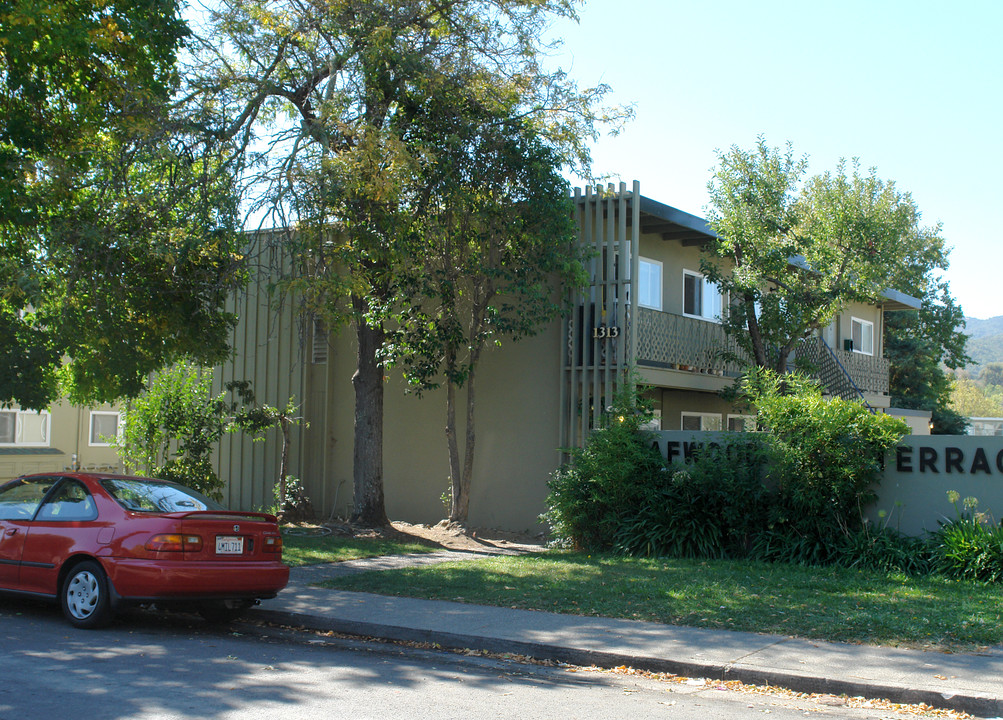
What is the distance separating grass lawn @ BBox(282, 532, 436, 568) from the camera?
1345cm

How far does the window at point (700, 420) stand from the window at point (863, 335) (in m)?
7.37

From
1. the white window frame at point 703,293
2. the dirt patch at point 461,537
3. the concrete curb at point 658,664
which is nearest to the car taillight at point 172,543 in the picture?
the concrete curb at point 658,664

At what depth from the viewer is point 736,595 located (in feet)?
33.0

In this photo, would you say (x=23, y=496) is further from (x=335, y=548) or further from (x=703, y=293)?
(x=703, y=293)

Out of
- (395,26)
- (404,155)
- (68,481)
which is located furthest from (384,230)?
(68,481)

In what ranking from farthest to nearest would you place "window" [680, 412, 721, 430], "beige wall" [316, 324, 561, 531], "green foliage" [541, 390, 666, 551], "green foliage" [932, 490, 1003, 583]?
"window" [680, 412, 721, 430]
"beige wall" [316, 324, 561, 531]
"green foliage" [541, 390, 666, 551]
"green foliage" [932, 490, 1003, 583]

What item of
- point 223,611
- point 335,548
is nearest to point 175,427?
point 335,548

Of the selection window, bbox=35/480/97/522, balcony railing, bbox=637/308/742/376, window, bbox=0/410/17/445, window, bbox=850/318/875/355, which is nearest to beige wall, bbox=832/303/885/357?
window, bbox=850/318/875/355

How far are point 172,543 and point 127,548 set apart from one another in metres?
0.39

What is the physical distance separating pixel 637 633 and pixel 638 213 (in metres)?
9.39

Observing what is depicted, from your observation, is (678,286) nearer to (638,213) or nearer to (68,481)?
(638,213)

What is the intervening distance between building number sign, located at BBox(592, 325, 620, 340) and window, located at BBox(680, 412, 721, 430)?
15.1ft

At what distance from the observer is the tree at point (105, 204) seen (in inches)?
497

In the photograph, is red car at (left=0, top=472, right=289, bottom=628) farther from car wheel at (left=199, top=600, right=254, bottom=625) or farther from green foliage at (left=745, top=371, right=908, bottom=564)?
green foliage at (left=745, top=371, right=908, bottom=564)
